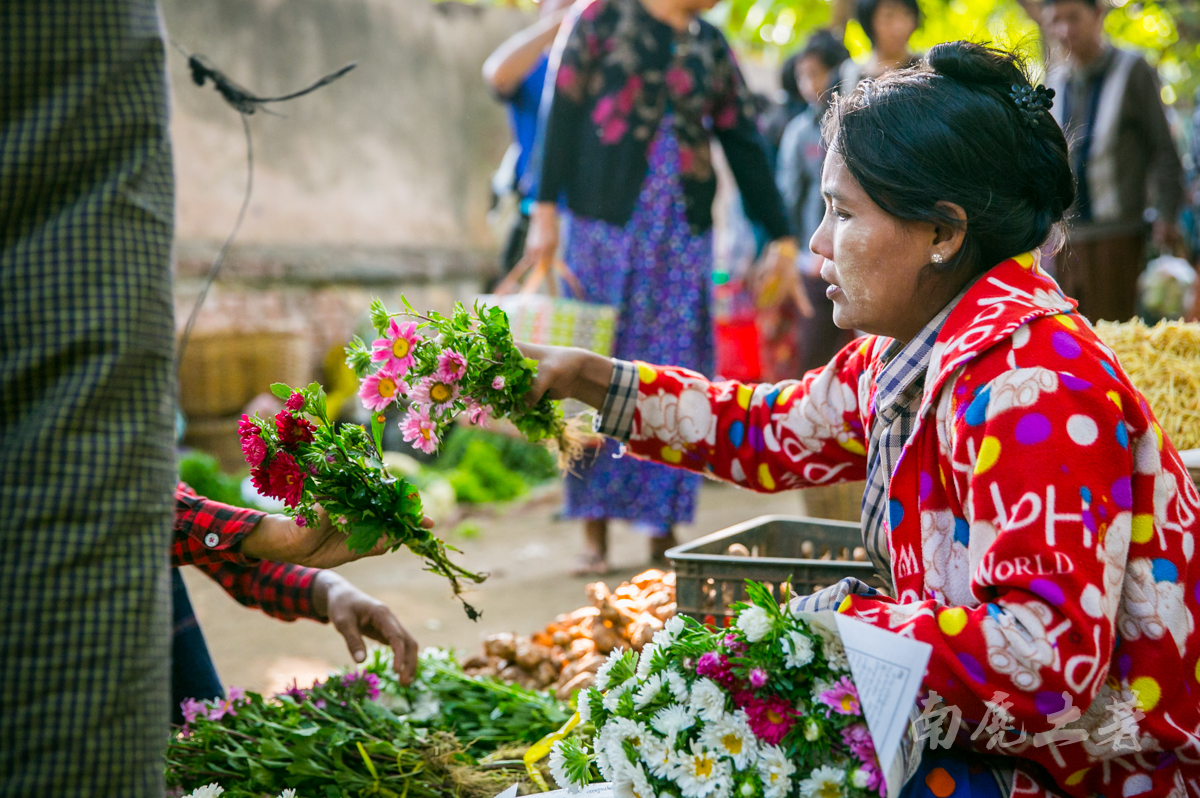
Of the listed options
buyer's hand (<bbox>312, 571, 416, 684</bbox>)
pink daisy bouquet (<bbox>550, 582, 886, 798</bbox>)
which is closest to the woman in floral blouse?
buyer's hand (<bbox>312, 571, 416, 684</bbox>)

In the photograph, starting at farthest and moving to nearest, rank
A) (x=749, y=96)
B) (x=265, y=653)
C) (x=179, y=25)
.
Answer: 1. (x=179, y=25)
2. (x=749, y=96)
3. (x=265, y=653)

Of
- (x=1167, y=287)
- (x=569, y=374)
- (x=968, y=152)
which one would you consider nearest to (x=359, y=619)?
(x=569, y=374)

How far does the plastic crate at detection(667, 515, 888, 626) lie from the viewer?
6.43 ft

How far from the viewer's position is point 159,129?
3.54 ft

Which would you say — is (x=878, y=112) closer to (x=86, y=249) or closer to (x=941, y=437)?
(x=941, y=437)

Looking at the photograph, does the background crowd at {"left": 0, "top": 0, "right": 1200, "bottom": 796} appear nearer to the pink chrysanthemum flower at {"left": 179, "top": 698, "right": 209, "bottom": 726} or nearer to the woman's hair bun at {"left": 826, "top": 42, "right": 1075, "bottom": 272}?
the pink chrysanthemum flower at {"left": 179, "top": 698, "right": 209, "bottom": 726}

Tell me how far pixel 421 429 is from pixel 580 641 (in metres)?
1.04

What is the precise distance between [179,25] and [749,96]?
4248 mm

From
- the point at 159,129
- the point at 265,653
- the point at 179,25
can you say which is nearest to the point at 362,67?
the point at 179,25

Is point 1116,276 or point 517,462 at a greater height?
point 1116,276

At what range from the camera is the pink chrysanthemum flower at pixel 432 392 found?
1722mm

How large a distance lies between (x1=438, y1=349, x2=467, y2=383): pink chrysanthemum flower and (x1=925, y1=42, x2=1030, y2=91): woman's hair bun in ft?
2.88

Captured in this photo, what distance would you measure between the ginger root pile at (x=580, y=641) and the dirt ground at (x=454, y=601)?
48cm

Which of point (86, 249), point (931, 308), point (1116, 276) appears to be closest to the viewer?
point (86, 249)
